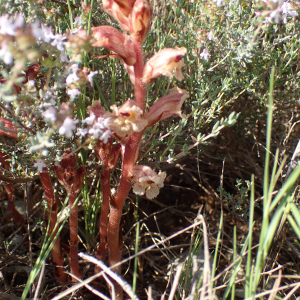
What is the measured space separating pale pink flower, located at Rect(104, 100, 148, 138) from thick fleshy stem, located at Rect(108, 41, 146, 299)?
0.26ft

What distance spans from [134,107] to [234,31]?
30.8 inches

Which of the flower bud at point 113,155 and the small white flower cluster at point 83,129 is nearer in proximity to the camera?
the small white flower cluster at point 83,129

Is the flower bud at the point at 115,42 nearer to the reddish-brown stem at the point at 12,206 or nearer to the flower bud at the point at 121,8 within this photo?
the flower bud at the point at 121,8

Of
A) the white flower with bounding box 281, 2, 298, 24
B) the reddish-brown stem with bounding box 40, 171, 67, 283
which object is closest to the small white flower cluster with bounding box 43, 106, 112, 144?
the reddish-brown stem with bounding box 40, 171, 67, 283

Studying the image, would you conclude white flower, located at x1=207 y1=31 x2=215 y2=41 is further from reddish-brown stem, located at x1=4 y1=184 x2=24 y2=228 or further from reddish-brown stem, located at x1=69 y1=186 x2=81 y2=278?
reddish-brown stem, located at x1=4 y1=184 x2=24 y2=228

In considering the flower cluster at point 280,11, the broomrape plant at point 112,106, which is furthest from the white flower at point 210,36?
the broomrape plant at point 112,106

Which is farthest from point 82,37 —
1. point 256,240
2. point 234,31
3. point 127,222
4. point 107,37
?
point 256,240

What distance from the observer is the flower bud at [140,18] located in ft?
3.97

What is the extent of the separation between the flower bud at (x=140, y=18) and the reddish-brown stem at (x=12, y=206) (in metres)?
1.06

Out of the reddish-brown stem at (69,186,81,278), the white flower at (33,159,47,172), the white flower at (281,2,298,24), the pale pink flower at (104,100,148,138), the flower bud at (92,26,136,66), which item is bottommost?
the reddish-brown stem at (69,186,81,278)

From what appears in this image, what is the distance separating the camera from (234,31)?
1.66 m

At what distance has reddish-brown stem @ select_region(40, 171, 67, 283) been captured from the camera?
4.89 feet

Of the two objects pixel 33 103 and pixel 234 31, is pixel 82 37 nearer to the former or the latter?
pixel 33 103

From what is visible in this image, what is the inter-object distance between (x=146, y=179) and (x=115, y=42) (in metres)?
0.55
